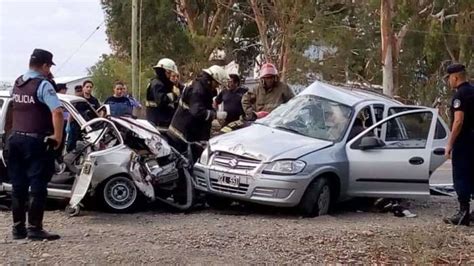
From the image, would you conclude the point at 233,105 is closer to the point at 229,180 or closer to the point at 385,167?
the point at 229,180

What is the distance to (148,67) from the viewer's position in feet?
110

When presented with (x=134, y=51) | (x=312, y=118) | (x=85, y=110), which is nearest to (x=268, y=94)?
(x=312, y=118)

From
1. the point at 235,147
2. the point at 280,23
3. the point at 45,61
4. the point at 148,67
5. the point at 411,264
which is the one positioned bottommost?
the point at 411,264

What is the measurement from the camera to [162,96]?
10.4 m

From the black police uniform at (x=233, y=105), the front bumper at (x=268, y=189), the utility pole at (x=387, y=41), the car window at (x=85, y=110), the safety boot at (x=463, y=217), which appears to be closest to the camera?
the safety boot at (x=463, y=217)

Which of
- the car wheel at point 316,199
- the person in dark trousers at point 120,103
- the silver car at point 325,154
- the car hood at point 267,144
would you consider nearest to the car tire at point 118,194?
the silver car at point 325,154

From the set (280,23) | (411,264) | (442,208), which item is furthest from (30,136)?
(280,23)

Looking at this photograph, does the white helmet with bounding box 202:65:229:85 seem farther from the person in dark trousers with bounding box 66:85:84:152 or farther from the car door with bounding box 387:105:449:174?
the car door with bounding box 387:105:449:174

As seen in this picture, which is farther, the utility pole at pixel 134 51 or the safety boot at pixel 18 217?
the utility pole at pixel 134 51

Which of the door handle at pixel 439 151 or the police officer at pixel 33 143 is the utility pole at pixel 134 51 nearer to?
the door handle at pixel 439 151

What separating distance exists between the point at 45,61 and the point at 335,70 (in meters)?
30.8

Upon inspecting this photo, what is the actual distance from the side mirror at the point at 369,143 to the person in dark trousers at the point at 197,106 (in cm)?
200

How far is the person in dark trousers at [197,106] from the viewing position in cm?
998

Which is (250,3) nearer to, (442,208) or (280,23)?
(280,23)
